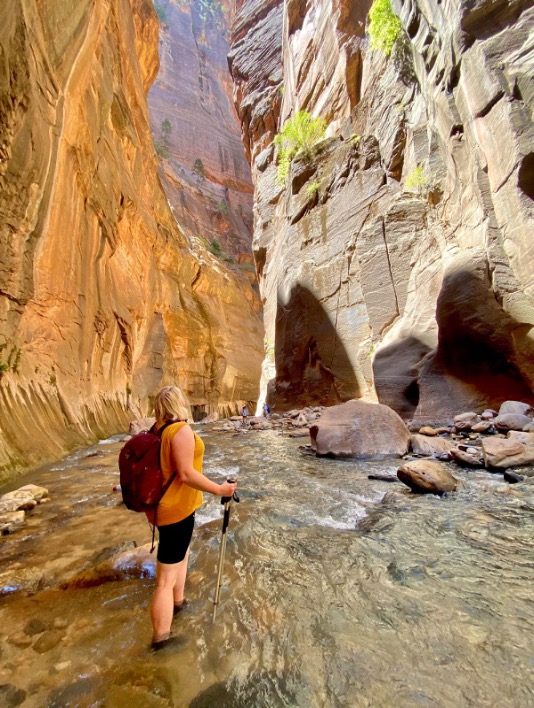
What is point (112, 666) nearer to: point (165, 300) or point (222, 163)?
point (165, 300)

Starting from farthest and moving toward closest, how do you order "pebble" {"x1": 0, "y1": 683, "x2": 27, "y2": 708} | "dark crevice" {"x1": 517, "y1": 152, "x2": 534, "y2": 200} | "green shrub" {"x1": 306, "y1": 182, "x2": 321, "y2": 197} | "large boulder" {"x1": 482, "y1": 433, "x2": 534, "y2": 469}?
"green shrub" {"x1": 306, "y1": 182, "x2": 321, "y2": 197}
"dark crevice" {"x1": 517, "y1": 152, "x2": 534, "y2": 200}
"large boulder" {"x1": 482, "y1": 433, "x2": 534, "y2": 469}
"pebble" {"x1": 0, "y1": 683, "x2": 27, "y2": 708}

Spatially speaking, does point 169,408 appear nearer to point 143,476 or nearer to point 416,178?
point 143,476

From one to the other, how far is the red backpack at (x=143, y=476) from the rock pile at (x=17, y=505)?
2.34 metres

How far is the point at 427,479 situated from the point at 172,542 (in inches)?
113

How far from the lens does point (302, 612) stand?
176 centimetres

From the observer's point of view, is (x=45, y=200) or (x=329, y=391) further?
(x=329, y=391)

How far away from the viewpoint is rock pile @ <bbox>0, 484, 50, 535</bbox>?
306 centimetres

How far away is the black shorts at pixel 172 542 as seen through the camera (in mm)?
1687

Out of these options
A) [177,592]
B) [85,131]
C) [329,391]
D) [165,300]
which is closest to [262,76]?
[165,300]

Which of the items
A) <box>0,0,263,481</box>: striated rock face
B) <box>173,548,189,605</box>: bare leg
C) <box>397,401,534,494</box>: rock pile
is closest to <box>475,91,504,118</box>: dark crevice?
<box>397,401,534,494</box>: rock pile

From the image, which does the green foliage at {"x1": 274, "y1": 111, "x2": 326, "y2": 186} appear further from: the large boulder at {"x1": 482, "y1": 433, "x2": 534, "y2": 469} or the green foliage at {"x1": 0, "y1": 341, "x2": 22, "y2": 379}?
the large boulder at {"x1": 482, "y1": 433, "x2": 534, "y2": 469}

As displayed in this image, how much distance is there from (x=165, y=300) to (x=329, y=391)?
1247cm

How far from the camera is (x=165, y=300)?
20.2 metres

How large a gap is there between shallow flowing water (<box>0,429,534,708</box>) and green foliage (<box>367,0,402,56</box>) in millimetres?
16719
